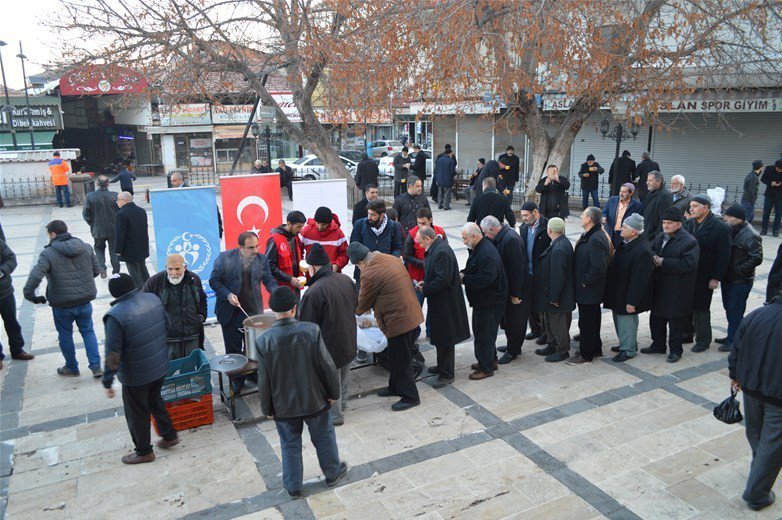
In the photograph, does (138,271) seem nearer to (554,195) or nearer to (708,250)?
(708,250)

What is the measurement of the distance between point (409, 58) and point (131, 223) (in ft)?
A: 23.5

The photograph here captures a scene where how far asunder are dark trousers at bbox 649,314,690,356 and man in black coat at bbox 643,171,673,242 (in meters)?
2.18

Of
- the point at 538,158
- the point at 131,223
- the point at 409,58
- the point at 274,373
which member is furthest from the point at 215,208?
the point at 538,158

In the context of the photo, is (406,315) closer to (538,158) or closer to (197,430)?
(197,430)

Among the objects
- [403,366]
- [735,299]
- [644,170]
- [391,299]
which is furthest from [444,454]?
[644,170]

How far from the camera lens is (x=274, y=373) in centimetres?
430

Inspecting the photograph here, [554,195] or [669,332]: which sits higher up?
[554,195]

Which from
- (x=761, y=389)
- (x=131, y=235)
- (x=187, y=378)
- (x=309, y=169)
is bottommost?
(x=187, y=378)

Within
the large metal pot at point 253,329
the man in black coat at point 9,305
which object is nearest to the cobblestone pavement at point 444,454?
the man in black coat at point 9,305

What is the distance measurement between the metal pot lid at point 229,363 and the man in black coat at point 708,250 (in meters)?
5.15

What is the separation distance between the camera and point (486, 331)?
6504mm

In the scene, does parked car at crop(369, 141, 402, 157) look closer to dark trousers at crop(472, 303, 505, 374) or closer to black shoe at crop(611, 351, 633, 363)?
black shoe at crop(611, 351, 633, 363)

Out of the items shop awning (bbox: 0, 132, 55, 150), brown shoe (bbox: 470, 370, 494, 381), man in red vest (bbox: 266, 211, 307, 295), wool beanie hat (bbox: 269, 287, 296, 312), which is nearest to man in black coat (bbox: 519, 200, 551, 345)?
brown shoe (bbox: 470, 370, 494, 381)

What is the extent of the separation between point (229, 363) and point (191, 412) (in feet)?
1.81
